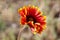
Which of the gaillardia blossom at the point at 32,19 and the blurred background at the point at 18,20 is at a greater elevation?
the gaillardia blossom at the point at 32,19

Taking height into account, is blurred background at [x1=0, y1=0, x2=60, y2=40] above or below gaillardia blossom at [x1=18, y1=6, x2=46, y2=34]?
below

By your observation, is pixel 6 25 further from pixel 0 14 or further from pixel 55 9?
pixel 55 9

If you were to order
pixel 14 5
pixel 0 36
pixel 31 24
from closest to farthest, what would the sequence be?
pixel 31 24 → pixel 0 36 → pixel 14 5

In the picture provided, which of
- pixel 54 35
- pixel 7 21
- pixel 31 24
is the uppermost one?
pixel 31 24

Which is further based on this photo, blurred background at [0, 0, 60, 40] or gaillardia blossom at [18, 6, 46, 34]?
blurred background at [0, 0, 60, 40]

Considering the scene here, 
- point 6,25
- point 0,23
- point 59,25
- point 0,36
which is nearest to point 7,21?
point 6,25
